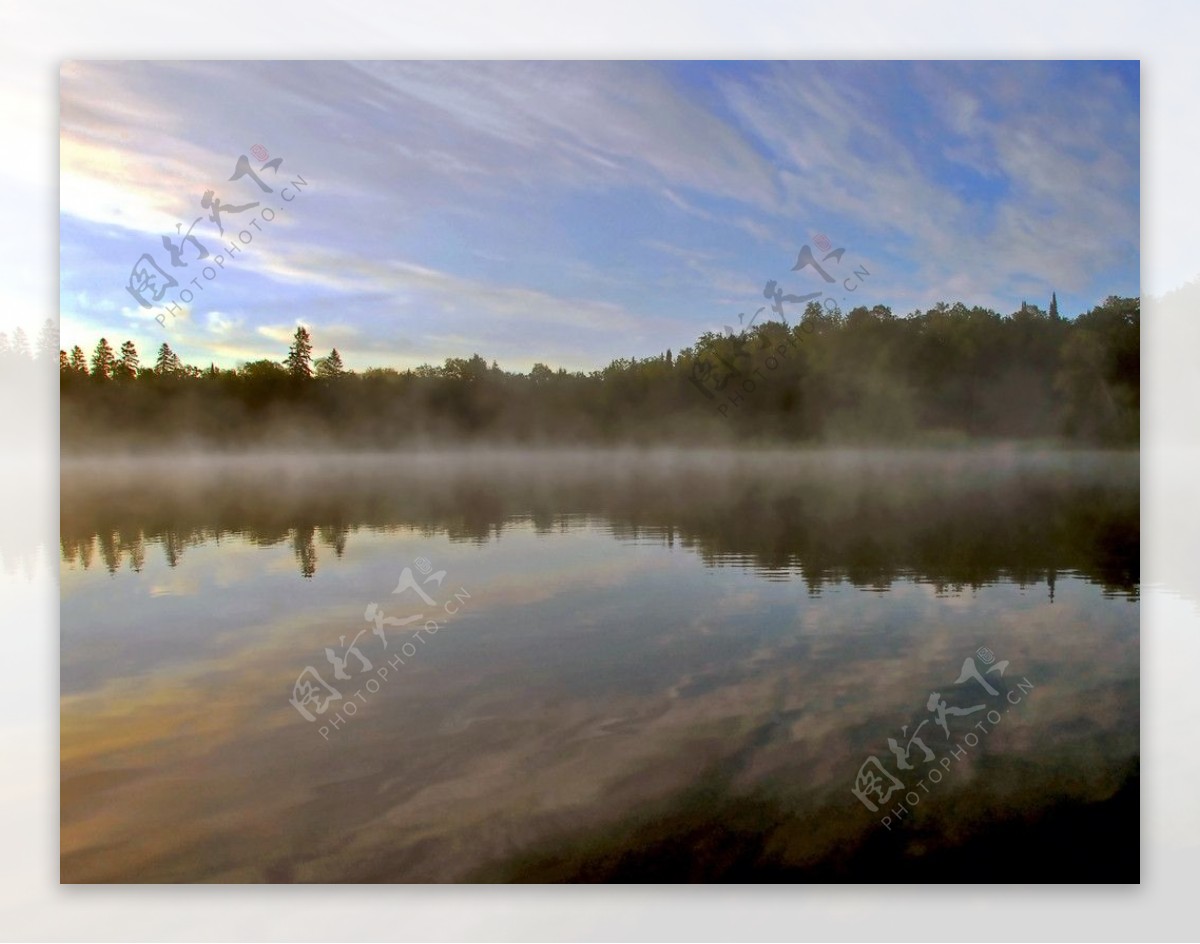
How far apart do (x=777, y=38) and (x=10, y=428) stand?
3235mm

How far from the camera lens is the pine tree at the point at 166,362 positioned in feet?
8.92

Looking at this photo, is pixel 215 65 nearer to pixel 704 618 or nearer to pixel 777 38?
pixel 777 38

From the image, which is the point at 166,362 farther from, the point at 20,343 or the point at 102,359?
the point at 20,343

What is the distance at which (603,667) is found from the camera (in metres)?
2.73

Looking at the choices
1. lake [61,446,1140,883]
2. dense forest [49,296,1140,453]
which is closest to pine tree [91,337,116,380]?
dense forest [49,296,1140,453]

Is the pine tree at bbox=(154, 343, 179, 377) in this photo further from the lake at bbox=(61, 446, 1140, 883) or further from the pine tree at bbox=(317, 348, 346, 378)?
the pine tree at bbox=(317, 348, 346, 378)

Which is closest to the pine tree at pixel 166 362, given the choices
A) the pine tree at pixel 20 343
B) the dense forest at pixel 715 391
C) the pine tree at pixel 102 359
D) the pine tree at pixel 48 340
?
the dense forest at pixel 715 391

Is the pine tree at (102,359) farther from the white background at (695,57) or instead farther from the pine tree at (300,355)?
the pine tree at (300,355)

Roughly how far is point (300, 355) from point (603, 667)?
1.69 metres

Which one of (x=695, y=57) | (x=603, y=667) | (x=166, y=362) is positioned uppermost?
(x=695, y=57)

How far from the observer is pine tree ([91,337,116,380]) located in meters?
2.66

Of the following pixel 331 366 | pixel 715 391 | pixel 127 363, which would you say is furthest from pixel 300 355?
pixel 715 391

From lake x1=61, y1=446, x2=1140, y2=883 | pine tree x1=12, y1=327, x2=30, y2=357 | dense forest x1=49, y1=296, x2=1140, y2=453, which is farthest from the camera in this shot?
dense forest x1=49, y1=296, x2=1140, y2=453

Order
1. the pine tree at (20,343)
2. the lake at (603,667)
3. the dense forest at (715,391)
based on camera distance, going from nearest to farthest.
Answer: the lake at (603,667), the pine tree at (20,343), the dense forest at (715,391)
